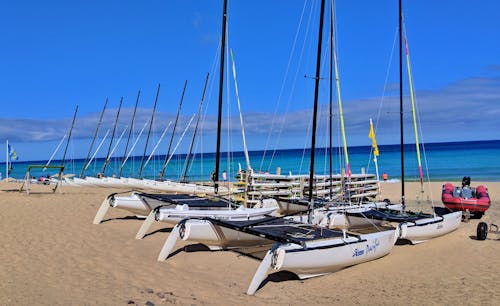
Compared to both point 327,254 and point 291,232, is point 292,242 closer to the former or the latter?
point 327,254

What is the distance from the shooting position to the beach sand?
760 cm

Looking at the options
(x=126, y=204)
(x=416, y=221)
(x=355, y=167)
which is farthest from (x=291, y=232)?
(x=355, y=167)

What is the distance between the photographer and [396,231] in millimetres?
11375

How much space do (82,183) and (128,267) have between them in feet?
86.3

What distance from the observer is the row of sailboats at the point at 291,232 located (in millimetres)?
8500

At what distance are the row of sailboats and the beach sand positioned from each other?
0.37 metres

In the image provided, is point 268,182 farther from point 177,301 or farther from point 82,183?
point 82,183

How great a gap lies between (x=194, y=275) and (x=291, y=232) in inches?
88.7

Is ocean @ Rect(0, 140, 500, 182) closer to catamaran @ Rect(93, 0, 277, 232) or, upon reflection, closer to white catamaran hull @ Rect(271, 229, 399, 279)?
catamaran @ Rect(93, 0, 277, 232)

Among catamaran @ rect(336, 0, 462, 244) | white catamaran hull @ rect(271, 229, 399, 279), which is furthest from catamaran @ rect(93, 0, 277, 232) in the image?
white catamaran hull @ rect(271, 229, 399, 279)

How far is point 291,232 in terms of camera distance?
9.70m

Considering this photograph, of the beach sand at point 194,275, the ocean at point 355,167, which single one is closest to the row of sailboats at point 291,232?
the beach sand at point 194,275

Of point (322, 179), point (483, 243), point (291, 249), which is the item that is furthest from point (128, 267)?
point (322, 179)

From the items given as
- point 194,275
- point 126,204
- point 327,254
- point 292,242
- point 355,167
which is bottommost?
point 194,275
